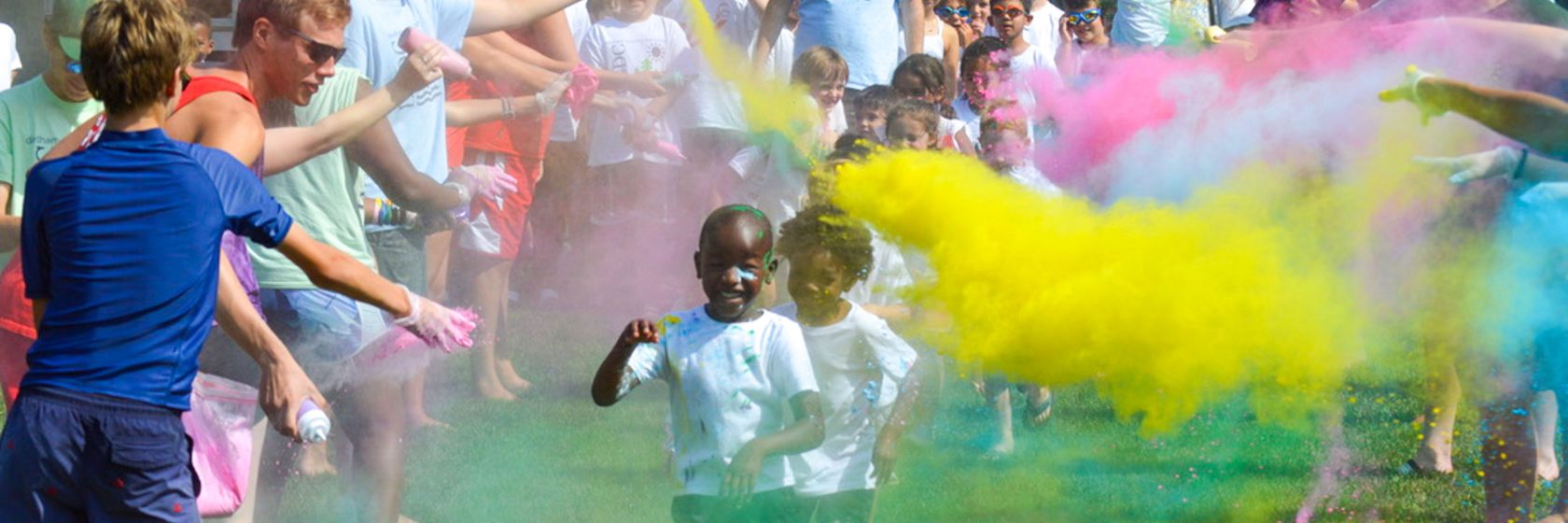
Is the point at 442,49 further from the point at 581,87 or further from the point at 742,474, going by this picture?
the point at 742,474

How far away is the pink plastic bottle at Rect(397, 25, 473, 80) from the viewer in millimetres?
4535

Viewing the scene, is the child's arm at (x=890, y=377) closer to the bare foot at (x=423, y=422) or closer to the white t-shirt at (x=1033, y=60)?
the bare foot at (x=423, y=422)

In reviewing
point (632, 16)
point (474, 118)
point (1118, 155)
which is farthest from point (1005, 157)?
point (632, 16)

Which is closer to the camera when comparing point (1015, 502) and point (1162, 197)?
point (1162, 197)

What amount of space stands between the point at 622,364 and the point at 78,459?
3.99 ft

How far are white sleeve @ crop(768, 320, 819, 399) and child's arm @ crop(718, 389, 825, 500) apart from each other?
2 centimetres

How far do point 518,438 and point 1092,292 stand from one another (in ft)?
9.08

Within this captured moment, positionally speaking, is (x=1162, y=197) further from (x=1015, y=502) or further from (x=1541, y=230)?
(x=1015, y=502)

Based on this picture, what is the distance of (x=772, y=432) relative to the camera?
3.85 m

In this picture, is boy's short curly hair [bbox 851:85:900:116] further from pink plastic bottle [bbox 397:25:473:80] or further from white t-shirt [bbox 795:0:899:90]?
pink plastic bottle [bbox 397:25:473:80]

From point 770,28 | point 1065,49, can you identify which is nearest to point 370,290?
point 770,28

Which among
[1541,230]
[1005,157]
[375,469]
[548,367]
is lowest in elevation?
[548,367]

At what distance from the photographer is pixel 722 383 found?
3.85 m

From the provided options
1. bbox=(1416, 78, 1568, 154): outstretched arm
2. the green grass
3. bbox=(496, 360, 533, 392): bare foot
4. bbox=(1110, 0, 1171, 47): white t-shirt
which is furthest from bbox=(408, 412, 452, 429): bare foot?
bbox=(1416, 78, 1568, 154): outstretched arm
